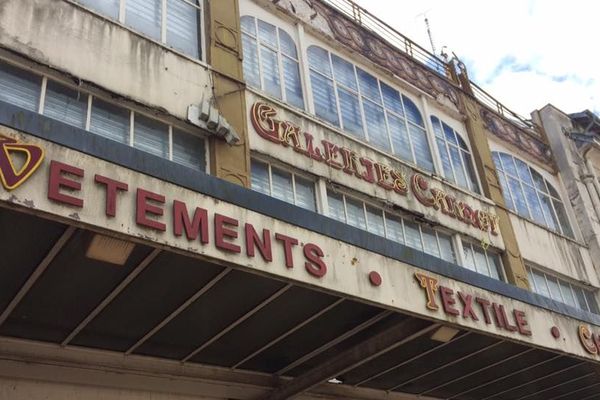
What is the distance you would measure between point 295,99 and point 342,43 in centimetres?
285

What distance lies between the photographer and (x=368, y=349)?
880 cm

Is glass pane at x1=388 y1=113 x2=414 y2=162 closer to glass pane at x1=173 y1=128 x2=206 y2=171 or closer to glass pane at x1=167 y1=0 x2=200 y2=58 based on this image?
glass pane at x1=167 y1=0 x2=200 y2=58

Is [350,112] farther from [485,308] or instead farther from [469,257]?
[485,308]

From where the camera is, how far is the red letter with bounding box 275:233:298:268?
721 cm

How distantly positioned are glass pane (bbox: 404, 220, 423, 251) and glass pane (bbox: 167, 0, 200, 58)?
19.7ft

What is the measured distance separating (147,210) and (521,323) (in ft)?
21.3

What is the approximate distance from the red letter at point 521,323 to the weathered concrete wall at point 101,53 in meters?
6.43

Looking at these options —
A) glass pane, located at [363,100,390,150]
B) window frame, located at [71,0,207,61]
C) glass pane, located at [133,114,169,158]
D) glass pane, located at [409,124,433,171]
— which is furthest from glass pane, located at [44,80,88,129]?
glass pane, located at [409,124,433,171]

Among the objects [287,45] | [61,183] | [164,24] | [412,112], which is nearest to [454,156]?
[412,112]

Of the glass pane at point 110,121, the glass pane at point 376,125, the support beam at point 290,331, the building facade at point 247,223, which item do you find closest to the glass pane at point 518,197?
the building facade at point 247,223

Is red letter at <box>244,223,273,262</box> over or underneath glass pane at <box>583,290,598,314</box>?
underneath

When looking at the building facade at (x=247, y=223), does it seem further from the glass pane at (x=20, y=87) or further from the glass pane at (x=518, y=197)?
the glass pane at (x=518, y=197)

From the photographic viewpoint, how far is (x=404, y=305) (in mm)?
8180

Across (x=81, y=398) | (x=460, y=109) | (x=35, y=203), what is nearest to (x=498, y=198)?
(x=460, y=109)
